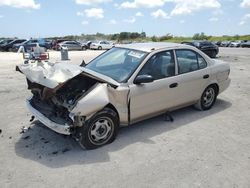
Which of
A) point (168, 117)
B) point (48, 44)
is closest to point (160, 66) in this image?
point (168, 117)

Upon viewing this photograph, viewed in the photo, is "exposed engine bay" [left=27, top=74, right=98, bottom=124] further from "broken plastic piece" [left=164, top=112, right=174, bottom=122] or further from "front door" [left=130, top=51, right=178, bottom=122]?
"broken plastic piece" [left=164, top=112, right=174, bottom=122]

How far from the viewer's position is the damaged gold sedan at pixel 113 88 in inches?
177

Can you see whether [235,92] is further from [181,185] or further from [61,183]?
[61,183]

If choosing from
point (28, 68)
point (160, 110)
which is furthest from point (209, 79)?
point (28, 68)

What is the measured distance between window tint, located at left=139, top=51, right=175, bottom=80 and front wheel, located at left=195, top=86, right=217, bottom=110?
1.29m

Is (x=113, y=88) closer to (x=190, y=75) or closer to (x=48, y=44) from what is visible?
(x=190, y=75)

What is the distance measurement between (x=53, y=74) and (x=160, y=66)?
2077 mm

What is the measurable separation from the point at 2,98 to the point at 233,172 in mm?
6421

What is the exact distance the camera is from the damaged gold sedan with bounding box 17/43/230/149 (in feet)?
14.8

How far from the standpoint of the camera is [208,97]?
6773 millimetres

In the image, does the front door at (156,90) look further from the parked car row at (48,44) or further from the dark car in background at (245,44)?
the dark car in background at (245,44)

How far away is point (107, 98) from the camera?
4.55 metres

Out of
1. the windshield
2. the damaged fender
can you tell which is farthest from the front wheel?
the damaged fender

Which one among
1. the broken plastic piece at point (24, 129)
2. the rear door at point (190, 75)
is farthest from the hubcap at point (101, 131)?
the rear door at point (190, 75)
